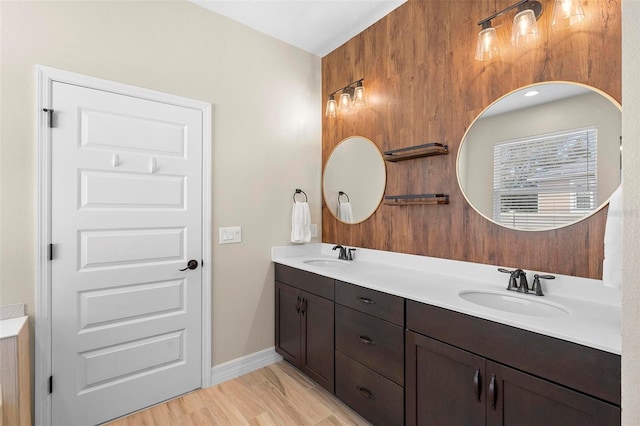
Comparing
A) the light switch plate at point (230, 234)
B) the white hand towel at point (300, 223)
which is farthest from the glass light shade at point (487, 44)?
the light switch plate at point (230, 234)

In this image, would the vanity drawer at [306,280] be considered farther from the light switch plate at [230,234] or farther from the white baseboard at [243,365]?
the white baseboard at [243,365]

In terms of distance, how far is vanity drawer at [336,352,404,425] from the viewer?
64.5 inches

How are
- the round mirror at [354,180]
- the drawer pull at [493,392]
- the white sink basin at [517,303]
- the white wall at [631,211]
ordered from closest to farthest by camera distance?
the white wall at [631,211], the drawer pull at [493,392], the white sink basin at [517,303], the round mirror at [354,180]

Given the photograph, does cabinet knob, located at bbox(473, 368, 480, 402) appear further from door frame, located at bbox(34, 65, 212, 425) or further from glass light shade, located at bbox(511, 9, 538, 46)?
door frame, located at bbox(34, 65, 212, 425)

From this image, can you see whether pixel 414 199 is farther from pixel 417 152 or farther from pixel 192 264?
pixel 192 264

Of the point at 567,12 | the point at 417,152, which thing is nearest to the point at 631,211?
the point at 567,12

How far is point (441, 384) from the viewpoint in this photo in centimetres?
143

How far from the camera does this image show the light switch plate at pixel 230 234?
2.37m

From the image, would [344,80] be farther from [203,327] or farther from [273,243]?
[203,327]

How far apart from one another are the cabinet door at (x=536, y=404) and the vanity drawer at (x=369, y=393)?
50cm

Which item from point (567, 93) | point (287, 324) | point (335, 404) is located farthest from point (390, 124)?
point (335, 404)

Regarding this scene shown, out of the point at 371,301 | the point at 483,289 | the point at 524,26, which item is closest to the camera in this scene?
the point at 524,26

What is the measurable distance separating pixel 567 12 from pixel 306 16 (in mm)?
1698

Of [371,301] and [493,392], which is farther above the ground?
[371,301]
